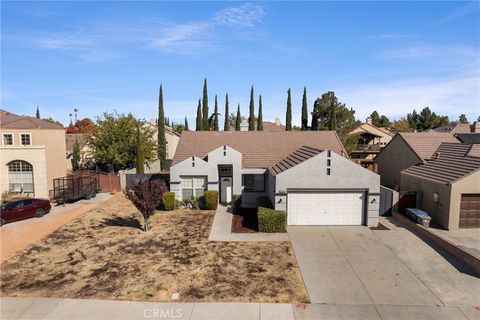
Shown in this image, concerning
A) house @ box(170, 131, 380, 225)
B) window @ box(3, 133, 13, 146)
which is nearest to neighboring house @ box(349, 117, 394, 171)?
house @ box(170, 131, 380, 225)

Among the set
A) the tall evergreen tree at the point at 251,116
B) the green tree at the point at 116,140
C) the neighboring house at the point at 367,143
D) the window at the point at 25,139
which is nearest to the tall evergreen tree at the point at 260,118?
the tall evergreen tree at the point at 251,116

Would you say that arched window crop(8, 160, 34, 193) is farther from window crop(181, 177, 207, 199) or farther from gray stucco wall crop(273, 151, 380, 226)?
gray stucco wall crop(273, 151, 380, 226)

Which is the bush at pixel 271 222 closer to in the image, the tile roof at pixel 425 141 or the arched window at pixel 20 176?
the tile roof at pixel 425 141

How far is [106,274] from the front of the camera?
12000 millimetres

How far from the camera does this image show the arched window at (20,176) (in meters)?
24.9

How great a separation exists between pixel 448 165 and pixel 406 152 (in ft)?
17.2

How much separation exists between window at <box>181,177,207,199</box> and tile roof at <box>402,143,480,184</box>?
576 inches

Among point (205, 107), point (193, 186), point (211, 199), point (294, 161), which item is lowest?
point (211, 199)

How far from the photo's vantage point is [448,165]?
763 inches

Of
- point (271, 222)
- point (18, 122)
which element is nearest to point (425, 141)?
point (271, 222)

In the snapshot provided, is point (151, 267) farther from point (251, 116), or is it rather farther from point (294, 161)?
point (251, 116)

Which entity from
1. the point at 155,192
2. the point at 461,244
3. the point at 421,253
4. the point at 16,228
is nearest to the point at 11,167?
the point at 16,228

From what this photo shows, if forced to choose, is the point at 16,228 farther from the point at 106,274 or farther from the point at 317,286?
the point at 317,286

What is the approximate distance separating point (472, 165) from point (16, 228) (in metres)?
26.1
